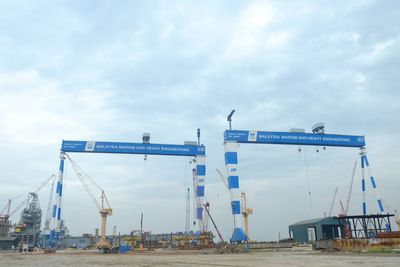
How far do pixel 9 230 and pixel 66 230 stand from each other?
130ft

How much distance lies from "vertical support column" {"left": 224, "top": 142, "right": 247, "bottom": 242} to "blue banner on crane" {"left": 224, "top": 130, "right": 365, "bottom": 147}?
197cm

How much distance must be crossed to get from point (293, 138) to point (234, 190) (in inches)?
433

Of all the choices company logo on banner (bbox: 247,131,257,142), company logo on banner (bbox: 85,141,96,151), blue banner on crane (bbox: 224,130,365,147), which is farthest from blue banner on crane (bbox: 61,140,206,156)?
company logo on banner (bbox: 247,131,257,142)

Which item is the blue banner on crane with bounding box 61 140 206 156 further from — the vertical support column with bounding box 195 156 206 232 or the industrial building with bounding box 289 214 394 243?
the industrial building with bounding box 289 214 394 243

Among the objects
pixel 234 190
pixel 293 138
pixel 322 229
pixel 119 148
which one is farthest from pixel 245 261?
pixel 322 229

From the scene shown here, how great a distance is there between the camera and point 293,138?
4647cm

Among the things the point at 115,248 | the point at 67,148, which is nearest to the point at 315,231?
the point at 115,248

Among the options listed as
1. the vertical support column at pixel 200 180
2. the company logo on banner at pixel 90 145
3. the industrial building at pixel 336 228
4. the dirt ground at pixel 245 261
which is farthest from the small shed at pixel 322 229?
the company logo on banner at pixel 90 145

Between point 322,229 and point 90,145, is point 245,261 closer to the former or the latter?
point 90,145

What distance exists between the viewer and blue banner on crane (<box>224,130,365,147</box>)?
4450 centimetres

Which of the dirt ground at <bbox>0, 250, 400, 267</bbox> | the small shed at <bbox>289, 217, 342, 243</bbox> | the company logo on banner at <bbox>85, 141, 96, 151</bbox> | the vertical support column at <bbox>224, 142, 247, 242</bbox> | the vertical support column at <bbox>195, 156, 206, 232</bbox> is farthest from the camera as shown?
the small shed at <bbox>289, 217, 342, 243</bbox>

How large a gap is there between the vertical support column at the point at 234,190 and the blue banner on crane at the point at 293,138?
1974 millimetres

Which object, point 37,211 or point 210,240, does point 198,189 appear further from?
point 37,211

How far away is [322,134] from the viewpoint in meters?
47.3
